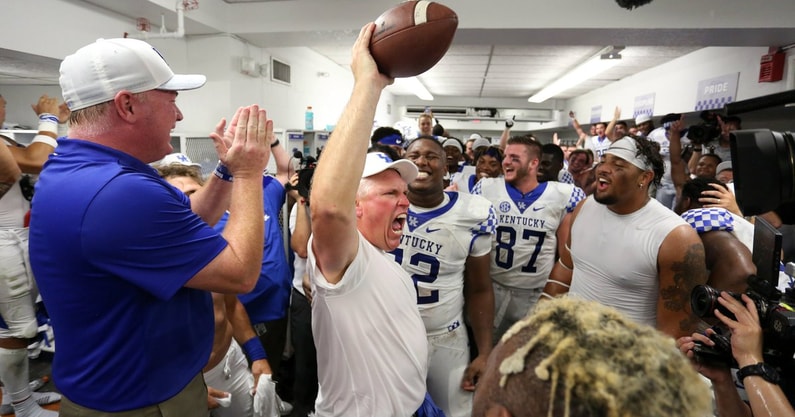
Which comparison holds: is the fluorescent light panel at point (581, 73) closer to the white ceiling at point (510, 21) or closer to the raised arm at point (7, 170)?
the white ceiling at point (510, 21)

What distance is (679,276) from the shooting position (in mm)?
1985

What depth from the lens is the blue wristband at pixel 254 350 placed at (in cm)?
204

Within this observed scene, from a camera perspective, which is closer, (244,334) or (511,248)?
(244,334)

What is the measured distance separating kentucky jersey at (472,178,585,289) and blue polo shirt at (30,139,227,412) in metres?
2.29

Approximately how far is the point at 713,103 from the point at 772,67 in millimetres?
1282

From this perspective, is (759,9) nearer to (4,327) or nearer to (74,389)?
(74,389)

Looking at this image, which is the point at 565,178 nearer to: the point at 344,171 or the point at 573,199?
the point at 573,199

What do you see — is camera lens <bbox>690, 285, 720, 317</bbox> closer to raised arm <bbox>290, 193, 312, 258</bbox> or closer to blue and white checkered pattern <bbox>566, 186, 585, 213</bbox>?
blue and white checkered pattern <bbox>566, 186, 585, 213</bbox>

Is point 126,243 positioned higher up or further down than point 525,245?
higher up

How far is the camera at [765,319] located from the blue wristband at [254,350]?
1.88 metres

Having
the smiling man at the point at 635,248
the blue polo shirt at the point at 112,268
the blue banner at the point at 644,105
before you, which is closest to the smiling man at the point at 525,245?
the smiling man at the point at 635,248

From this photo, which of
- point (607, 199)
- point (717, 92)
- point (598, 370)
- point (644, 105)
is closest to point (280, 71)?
point (607, 199)

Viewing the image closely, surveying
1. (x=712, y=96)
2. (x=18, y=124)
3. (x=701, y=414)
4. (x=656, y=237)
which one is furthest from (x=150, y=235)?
(x=712, y=96)

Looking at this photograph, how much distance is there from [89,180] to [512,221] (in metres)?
2.63
